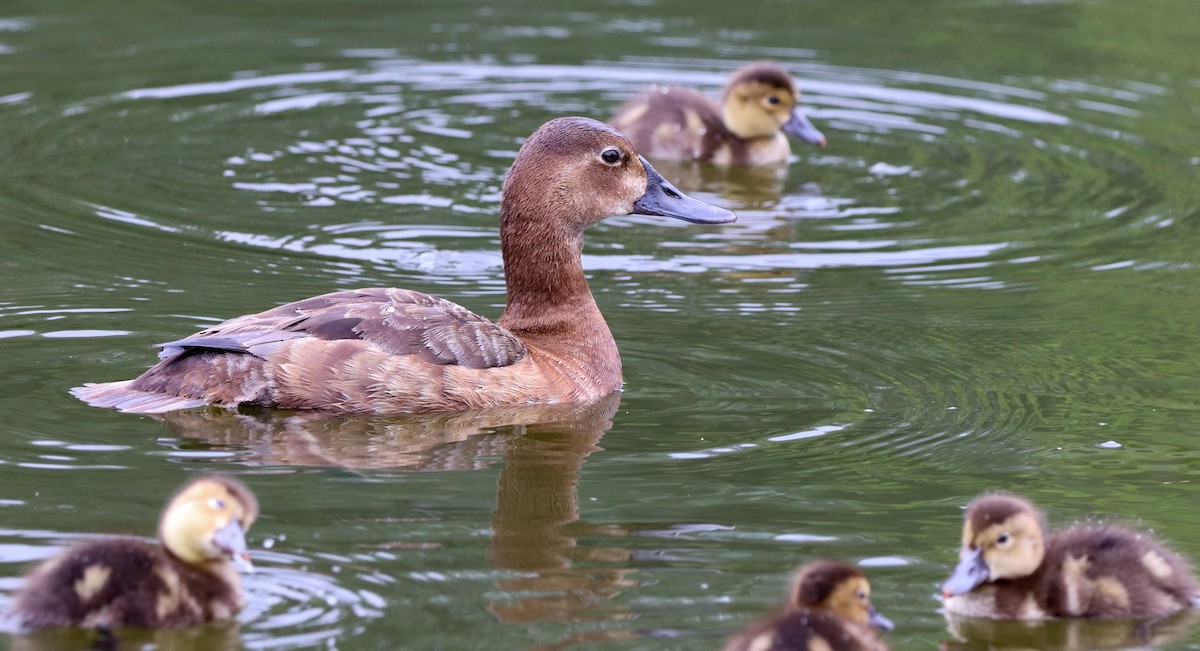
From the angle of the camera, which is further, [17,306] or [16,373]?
[17,306]

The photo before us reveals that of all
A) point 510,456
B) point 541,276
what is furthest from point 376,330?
point 541,276

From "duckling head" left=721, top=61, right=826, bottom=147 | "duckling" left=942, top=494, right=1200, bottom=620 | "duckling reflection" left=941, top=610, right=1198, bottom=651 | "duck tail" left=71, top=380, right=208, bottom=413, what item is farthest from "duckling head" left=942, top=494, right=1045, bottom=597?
"duckling head" left=721, top=61, right=826, bottom=147

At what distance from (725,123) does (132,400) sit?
677 cm

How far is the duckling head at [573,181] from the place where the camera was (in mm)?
8000

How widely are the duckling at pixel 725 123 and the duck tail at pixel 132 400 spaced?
6.22 meters

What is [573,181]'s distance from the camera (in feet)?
26.6

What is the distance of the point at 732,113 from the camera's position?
12828 mm

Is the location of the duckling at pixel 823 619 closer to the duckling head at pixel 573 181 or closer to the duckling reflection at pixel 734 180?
the duckling head at pixel 573 181

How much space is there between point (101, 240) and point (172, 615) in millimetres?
5076

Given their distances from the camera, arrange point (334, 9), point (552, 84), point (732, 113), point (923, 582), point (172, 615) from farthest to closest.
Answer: point (334, 9) < point (552, 84) < point (732, 113) < point (923, 582) < point (172, 615)

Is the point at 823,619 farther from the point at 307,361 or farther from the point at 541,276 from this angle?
the point at 541,276

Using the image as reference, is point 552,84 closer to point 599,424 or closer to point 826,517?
point 599,424

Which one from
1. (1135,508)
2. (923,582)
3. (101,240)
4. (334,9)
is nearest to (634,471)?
(923,582)

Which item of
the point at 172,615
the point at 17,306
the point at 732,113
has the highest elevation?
the point at 732,113
